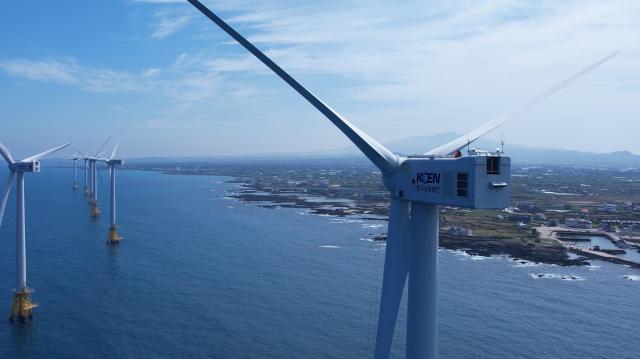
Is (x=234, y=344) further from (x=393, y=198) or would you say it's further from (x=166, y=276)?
(x=393, y=198)

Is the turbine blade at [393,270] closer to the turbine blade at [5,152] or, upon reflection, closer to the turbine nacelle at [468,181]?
the turbine nacelle at [468,181]

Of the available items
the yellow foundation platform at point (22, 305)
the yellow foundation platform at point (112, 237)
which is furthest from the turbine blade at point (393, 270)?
the yellow foundation platform at point (112, 237)

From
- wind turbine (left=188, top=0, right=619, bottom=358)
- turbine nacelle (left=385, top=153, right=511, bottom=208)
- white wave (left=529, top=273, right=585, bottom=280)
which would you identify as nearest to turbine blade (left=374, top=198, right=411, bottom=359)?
wind turbine (left=188, top=0, right=619, bottom=358)

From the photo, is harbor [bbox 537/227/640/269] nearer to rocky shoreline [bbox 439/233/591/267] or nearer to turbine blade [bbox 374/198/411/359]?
rocky shoreline [bbox 439/233/591/267]

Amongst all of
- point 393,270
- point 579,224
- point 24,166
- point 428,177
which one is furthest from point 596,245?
point 24,166

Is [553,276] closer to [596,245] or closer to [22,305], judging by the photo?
[596,245]

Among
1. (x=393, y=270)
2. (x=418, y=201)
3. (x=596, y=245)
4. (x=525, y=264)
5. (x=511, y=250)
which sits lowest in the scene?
(x=525, y=264)

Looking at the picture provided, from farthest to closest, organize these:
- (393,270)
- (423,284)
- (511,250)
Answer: (511,250) < (393,270) < (423,284)
